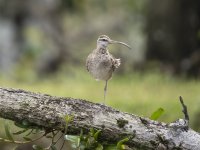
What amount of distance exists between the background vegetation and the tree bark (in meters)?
3.14

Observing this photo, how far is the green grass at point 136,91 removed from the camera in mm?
7730

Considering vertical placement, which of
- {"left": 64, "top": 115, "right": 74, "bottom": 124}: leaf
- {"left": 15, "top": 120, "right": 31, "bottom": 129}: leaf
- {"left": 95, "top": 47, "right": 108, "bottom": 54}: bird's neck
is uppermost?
{"left": 95, "top": 47, "right": 108, "bottom": 54}: bird's neck

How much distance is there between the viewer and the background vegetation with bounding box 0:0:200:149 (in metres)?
8.33

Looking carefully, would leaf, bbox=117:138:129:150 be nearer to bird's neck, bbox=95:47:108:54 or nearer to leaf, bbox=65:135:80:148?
leaf, bbox=65:135:80:148

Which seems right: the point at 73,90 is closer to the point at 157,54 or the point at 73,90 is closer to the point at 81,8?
the point at 157,54

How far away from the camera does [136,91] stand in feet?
28.4

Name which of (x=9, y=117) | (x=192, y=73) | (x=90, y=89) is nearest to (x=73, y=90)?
(x=90, y=89)

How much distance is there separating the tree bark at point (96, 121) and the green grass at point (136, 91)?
10.4 feet

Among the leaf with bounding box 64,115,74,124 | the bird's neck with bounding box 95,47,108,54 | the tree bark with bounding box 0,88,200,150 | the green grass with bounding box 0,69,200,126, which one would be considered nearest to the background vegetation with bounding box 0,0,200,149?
the green grass with bounding box 0,69,200,126

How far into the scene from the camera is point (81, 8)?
14320 mm

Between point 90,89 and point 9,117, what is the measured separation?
4569 mm

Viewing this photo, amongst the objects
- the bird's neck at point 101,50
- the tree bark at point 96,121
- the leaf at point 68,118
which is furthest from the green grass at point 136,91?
the leaf at point 68,118

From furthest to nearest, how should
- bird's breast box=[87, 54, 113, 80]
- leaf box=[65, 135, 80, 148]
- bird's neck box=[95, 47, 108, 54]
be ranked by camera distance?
bird's neck box=[95, 47, 108, 54] < bird's breast box=[87, 54, 113, 80] < leaf box=[65, 135, 80, 148]

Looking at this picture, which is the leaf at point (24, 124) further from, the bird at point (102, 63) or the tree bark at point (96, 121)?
the bird at point (102, 63)
